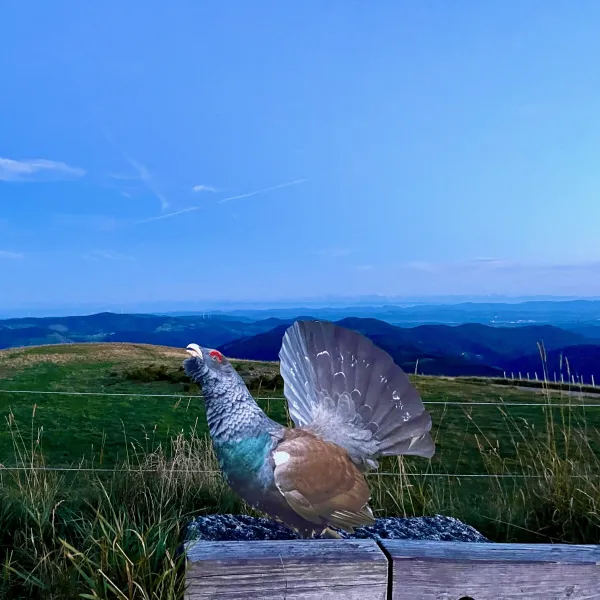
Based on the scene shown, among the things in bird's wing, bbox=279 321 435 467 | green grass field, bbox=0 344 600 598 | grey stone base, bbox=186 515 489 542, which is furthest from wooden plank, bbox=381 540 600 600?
green grass field, bbox=0 344 600 598

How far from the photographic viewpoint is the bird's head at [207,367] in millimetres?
2046

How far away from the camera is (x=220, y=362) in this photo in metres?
2.11

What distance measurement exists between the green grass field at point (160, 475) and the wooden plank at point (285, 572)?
113 mm

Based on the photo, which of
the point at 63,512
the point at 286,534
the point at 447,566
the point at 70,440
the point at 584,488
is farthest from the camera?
the point at 70,440

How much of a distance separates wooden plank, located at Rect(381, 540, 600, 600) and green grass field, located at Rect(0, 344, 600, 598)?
76 centimetres

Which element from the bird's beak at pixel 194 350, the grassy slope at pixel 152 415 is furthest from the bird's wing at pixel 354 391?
the grassy slope at pixel 152 415

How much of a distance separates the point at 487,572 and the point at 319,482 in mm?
634

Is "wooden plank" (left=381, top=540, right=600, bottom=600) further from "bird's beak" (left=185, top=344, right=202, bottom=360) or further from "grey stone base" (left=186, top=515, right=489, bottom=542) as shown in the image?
"bird's beak" (left=185, top=344, right=202, bottom=360)

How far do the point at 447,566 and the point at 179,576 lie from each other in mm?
898

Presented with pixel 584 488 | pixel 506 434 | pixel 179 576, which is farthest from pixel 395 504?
pixel 179 576

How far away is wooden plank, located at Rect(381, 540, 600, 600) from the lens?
6.79 feet

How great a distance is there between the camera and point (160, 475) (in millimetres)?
3363

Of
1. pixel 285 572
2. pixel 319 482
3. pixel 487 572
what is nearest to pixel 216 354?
pixel 319 482

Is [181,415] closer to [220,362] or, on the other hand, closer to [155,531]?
[155,531]
